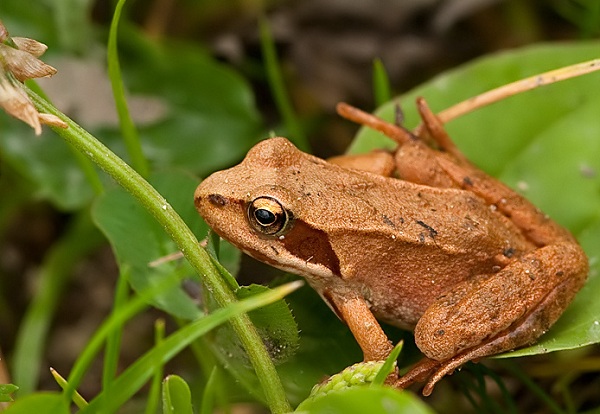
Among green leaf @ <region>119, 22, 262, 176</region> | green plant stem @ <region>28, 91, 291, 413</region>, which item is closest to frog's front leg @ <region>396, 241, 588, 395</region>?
green plant stem @ <region>28, 91, 291, 413</region>

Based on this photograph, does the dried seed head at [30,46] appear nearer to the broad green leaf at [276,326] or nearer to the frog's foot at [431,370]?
the broad green leaf at [276,326]

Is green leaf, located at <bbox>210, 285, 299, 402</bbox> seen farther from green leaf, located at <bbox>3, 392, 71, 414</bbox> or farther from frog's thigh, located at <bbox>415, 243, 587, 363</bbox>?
green leaf, located at <bbox>3, 392, 71, 414</bbox>

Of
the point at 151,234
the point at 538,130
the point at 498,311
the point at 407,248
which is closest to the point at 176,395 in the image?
the point at 151,234

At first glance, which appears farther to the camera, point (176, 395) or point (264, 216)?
point (264, 216)

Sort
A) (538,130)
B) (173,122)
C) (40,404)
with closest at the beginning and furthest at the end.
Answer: (40,404) → (538,130) → (173,122)

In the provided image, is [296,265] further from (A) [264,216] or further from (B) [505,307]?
(B) [505,307]

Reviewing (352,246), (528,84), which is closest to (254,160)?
(352,246)

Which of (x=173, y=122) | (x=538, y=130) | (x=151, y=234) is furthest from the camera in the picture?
(x=173, y=122)

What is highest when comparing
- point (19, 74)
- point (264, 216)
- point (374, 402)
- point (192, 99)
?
point (192, 99)
